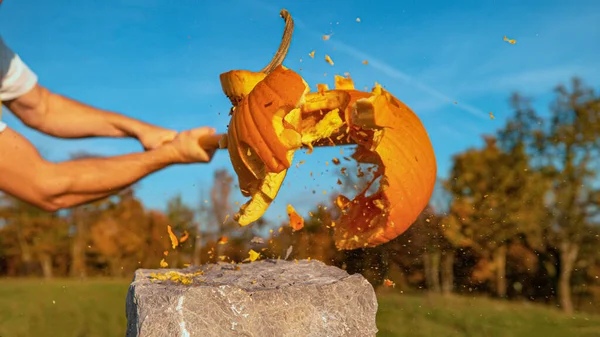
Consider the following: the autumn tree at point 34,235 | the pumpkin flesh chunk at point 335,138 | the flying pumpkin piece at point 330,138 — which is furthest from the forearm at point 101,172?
the autumn tree at point 34,235

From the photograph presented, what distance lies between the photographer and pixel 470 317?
6.83 m

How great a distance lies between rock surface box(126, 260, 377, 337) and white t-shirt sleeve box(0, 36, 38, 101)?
1.75 metres

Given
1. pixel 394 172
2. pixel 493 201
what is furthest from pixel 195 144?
pixel 493 201

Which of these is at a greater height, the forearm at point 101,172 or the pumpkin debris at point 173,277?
the forearm at point 101,172

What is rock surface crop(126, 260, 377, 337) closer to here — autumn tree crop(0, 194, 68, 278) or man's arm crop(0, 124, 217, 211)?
man's arm crop(0, 124, 217, 211)

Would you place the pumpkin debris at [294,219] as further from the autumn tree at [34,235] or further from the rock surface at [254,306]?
Result: the autumn tree at [34,235]

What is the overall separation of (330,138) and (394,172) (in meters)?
0.47

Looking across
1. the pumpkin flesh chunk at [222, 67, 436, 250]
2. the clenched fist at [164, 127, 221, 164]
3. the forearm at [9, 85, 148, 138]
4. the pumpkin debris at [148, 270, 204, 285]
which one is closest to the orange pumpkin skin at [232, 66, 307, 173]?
the pumpkin flesh chunk at [222, 67, 436, 250]

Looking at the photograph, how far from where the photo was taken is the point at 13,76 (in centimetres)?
418

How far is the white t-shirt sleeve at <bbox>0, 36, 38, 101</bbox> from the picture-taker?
4000 mm

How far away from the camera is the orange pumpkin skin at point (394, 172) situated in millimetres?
3150

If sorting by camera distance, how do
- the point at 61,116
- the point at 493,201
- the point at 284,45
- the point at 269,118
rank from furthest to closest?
1. the point at 493,201
2. the point at 61,116
3. the point at 284,45
4. the point at 269,118

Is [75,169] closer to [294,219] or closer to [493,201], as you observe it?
[294,219]

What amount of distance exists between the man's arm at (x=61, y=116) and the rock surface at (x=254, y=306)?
1.26 m
